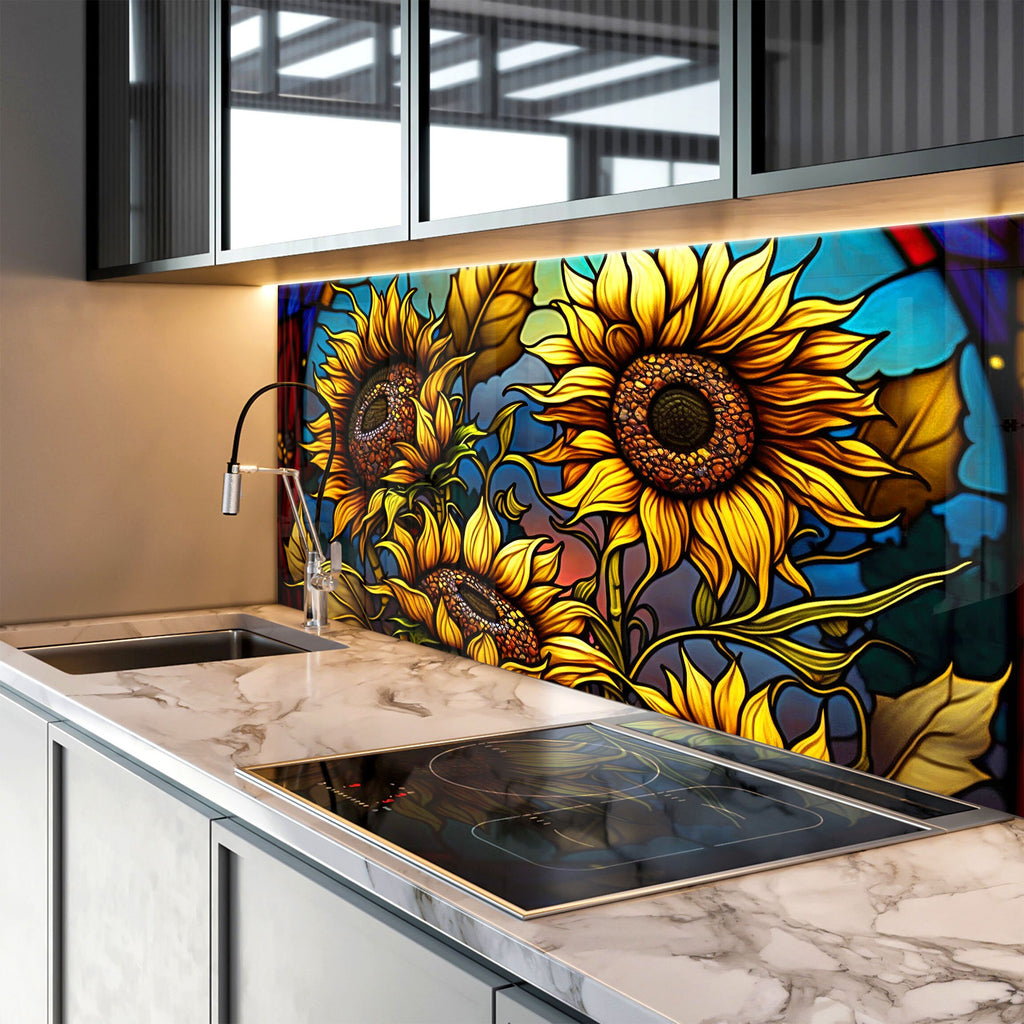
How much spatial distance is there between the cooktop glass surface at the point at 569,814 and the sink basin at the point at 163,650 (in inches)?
36.9

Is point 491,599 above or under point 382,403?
under

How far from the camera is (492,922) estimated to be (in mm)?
1172

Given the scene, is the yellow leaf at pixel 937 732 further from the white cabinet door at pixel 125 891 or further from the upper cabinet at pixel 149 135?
the upper cabinet at pixel 149 135

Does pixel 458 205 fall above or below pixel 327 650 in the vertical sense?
above

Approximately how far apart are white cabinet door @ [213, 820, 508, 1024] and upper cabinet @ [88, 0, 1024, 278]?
0.85 meters

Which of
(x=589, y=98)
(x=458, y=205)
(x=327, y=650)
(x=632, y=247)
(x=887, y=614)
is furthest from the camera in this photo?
(x=327, y=650)

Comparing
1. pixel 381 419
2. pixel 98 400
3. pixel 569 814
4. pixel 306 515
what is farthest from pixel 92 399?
pixel 569 814

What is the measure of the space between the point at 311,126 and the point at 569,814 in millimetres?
1263

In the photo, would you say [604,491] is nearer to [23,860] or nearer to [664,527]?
[664,527]

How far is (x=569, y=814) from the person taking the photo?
1521 millimetres

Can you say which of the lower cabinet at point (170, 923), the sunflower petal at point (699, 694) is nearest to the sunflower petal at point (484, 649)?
the sunflower petal at point (699, 694)

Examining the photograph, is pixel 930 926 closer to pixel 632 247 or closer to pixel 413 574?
pixel 632 247

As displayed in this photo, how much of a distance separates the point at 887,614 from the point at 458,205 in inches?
32.1

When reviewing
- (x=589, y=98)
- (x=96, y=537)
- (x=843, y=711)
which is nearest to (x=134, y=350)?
(x=96, y=537)
